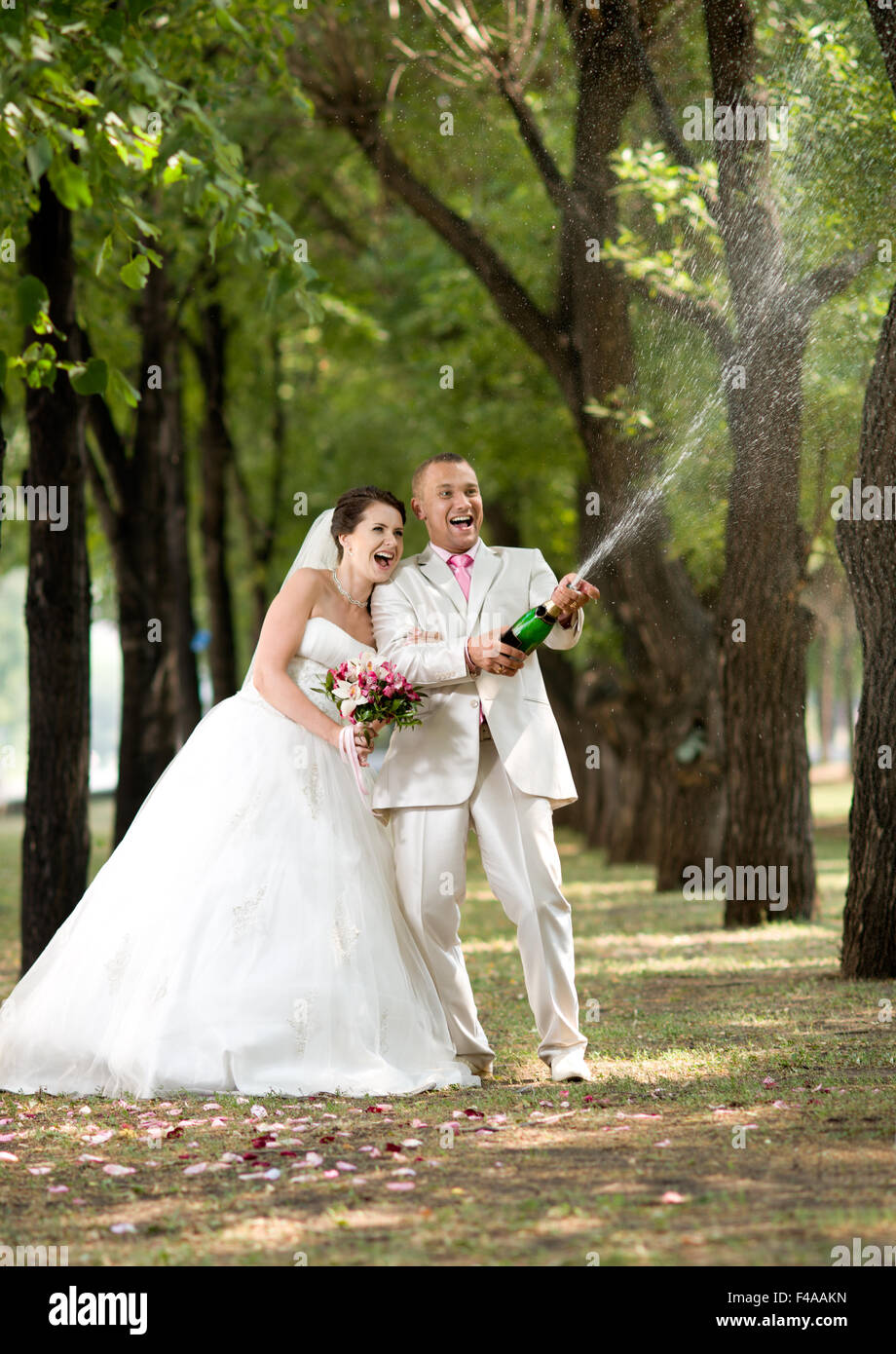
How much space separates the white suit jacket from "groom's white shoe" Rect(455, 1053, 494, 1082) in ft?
3.57

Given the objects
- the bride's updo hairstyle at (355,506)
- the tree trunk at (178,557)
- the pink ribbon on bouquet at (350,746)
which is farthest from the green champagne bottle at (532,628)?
the tree trunk at (178,557)

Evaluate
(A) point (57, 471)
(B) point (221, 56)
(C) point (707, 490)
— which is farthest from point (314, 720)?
(B) point (221, 56)

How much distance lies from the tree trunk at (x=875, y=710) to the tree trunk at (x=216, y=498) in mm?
13666

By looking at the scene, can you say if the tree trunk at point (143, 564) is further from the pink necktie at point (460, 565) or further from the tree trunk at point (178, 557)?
the pink necktie at point (460, 565)

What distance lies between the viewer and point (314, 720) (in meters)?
6.80

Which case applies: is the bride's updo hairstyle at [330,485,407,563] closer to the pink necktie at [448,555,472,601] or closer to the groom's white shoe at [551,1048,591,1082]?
the pink necktie at [448,555,472,601]

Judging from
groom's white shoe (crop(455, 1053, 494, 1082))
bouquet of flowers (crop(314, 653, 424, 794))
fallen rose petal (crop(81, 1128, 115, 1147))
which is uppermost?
bouquet of flowers (crop(314, 653, 424, 794))

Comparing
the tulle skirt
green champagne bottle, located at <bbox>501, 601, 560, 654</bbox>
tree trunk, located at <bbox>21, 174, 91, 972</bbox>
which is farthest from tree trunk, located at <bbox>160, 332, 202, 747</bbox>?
green champagne bottle, located at <bbox>501, 601, 560, 654</bbox>

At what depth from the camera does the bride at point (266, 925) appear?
6.11m

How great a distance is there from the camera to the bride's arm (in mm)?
6832

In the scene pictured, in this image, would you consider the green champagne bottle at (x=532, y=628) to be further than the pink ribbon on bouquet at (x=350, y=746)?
No

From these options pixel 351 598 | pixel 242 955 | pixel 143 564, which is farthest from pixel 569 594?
pixel 143 564

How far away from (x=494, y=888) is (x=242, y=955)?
1.12 m

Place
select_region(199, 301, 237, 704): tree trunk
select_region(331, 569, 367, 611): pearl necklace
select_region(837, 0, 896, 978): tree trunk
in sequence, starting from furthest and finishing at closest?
select_region(199, 301, 237, 704): tree trunk < select_region(837, 0, 896, 978): tree trunk < select_region(331, 569, 367, 611): pearl necklace
